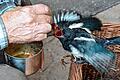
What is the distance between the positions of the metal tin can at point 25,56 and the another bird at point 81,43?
1.22ft

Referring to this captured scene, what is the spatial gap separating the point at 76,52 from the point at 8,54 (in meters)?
0.48

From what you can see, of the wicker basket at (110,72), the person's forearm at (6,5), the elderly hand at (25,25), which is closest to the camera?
→ the elderly hand at (25,25)

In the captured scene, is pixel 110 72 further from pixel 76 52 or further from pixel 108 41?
pixel 76 52

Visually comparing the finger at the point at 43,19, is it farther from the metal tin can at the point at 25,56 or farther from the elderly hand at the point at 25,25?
the metal tin can at the point at 25,56

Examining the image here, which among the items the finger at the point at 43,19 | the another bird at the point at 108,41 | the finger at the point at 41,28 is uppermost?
the finger at the point at 43,19

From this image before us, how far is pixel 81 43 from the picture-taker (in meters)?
1.12

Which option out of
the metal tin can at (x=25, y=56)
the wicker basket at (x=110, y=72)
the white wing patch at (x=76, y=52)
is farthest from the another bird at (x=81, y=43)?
the metal tin can at (x=25, y=56)

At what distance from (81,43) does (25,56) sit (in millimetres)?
503

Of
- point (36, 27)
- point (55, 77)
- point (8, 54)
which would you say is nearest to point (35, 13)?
point (36, 27)

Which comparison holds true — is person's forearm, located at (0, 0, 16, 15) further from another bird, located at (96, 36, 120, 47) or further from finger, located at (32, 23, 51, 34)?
another bird, located at (96, 36, 120, 47)

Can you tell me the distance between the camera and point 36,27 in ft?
3.48

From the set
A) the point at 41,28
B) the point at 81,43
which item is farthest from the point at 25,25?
the point at 81,43

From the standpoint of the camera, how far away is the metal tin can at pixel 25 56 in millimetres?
1461

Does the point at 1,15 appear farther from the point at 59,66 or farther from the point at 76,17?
the point at 59,66
